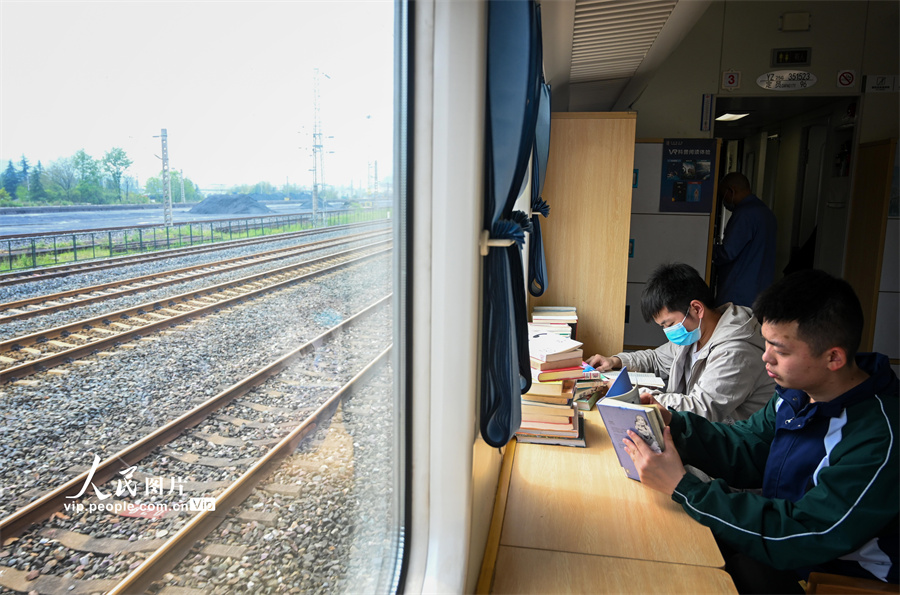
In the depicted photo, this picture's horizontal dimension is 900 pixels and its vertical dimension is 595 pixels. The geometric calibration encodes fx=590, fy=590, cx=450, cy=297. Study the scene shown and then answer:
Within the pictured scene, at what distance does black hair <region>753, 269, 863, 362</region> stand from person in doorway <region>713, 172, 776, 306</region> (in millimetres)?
2898

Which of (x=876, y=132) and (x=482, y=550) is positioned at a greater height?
(x=876, y=132)

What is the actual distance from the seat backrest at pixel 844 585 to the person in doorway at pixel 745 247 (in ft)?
10.3

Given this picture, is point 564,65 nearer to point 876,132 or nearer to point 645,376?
point 645,376

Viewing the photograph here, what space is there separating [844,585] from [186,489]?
4.89 feet

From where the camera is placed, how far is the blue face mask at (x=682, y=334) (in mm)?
2494

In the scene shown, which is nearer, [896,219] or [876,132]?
[896,219]

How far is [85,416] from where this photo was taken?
2.17 ft

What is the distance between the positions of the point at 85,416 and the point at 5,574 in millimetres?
164

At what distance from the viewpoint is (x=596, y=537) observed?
156 cm

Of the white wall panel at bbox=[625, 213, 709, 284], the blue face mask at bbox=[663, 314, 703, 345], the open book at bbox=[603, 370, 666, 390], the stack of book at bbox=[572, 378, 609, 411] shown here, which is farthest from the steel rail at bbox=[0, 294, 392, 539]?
the white wall panel at bbox=[625, 213, 709, 284]

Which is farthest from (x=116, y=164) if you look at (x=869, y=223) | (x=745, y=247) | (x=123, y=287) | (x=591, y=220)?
(x=869, y=223)

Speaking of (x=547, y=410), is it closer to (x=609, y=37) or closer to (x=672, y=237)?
(x=609, y=37)

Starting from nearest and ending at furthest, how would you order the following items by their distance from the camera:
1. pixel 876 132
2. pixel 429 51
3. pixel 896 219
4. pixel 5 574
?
pixel 5 574 → pixel 429 51 → pixel 896 219 → pixel 876 132

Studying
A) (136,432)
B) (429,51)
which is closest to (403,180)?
(429,51)
